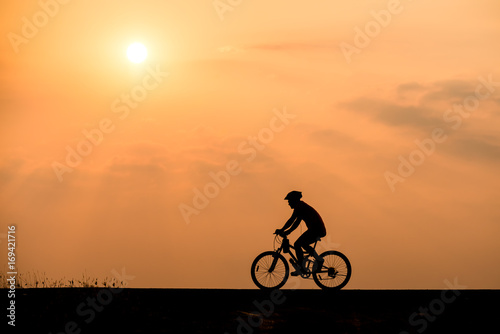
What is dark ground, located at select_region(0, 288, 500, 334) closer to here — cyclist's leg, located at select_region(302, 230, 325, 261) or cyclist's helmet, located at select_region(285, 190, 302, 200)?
cyclist's leg, located at select_region(302, 230, 325, 261)

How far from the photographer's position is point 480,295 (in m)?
16.3

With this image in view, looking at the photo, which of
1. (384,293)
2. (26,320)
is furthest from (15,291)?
(384,293)

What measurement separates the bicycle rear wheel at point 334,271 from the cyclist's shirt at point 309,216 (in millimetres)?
1060

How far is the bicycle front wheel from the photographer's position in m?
18.5

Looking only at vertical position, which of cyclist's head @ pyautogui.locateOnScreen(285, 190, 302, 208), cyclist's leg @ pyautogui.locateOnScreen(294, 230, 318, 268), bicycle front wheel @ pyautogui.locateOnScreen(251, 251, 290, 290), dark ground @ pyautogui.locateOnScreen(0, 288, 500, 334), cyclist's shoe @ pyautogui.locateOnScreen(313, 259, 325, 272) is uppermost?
cyclist's head @ pyautogui.locateOnScreen(285, 190, 302, 208)

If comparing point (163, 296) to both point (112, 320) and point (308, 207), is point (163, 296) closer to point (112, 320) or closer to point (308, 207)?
point (112, 320)

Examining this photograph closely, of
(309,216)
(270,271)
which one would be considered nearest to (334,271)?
(270,271)

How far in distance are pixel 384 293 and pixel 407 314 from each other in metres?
2.58

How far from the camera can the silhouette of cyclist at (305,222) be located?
1791cm

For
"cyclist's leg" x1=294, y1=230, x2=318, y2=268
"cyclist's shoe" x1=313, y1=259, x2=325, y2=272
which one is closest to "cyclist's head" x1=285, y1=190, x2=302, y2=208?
"cyclist's leg" x1=294, y1=230, x2=318, y2=268

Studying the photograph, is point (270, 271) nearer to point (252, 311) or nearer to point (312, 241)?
point (312, 241)

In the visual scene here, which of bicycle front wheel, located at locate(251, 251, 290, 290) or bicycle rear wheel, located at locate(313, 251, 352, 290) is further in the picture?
bicycle rear wheel, located at locate(313, 251, 352, 290)

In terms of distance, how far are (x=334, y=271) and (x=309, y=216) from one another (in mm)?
1833

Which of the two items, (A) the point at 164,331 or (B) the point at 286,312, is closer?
(A) the point at 164,331
